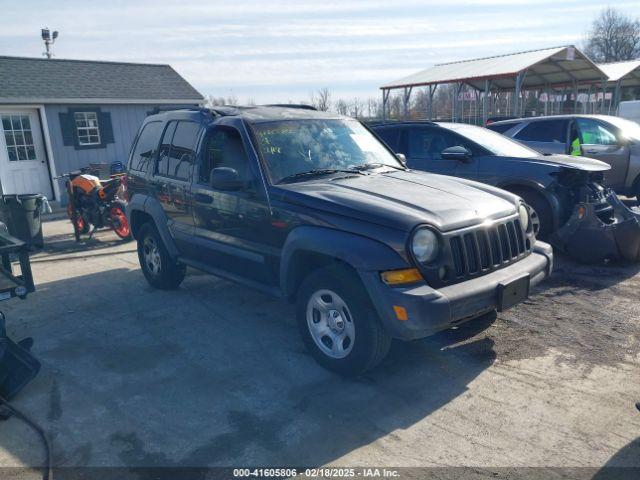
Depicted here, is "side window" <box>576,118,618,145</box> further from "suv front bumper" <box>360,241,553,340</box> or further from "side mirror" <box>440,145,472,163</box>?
"suv front bumper" <box>360,241,553,340</box>

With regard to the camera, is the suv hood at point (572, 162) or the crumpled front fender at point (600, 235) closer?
the crumpled front fender at point (600, 235)

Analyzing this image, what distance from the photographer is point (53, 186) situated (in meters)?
14.5

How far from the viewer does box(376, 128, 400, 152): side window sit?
8.38m

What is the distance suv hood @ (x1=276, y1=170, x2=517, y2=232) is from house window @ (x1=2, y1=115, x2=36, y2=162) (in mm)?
12234

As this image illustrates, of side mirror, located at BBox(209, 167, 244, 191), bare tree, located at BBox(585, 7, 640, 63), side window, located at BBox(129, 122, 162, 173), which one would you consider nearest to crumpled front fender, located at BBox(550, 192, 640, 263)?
side mirror, located at BBox(209, 167, 244, 191)

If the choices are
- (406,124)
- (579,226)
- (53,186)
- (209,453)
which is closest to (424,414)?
(209,453)

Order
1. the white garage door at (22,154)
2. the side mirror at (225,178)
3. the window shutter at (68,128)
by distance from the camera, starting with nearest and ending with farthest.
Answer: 1. the side mirror at (225,178)
2. the white garage door at (22,154)
3. the window shutter at (68,128)

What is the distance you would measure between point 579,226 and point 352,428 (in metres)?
4.37

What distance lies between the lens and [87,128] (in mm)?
15383

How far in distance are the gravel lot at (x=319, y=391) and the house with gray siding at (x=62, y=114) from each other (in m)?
9.65

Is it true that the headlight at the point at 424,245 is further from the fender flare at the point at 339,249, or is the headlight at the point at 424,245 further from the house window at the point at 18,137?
the house window at the point at 18,137

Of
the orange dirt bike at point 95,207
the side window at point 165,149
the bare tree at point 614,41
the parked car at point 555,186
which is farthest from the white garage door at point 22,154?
the bare tree at point 614,41

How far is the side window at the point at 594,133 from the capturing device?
9859 mm

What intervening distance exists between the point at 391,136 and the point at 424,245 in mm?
5126
